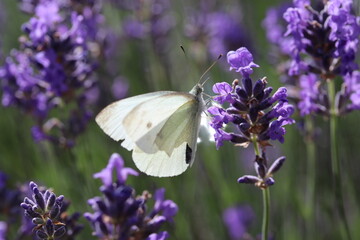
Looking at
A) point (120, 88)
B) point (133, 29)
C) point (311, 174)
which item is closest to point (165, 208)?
point (311, 174)

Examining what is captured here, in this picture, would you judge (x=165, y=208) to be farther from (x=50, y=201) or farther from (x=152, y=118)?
(x=50, y=201)

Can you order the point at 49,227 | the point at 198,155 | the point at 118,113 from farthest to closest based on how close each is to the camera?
the point at 198,155
the point at 118,113
the point at 49,227

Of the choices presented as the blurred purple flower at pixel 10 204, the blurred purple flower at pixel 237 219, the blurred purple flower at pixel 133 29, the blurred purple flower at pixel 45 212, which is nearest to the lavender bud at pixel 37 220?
the blurred purple flower at pixel 45 212

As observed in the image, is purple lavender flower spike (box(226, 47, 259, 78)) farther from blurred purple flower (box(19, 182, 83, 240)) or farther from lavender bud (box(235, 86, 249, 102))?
blurred purple flower (box(19, 182, 83, 240))

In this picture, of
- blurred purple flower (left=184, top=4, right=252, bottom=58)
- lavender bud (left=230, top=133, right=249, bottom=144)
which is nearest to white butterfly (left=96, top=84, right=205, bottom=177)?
lavender bud (left=230, top=133, right=249, bottom=144)

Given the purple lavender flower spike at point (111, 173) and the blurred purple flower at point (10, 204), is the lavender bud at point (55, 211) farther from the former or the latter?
the blurred purple flower at point (10, 204)

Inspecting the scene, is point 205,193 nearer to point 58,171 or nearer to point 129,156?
point 129,156

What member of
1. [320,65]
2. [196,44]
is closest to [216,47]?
[196,44]
